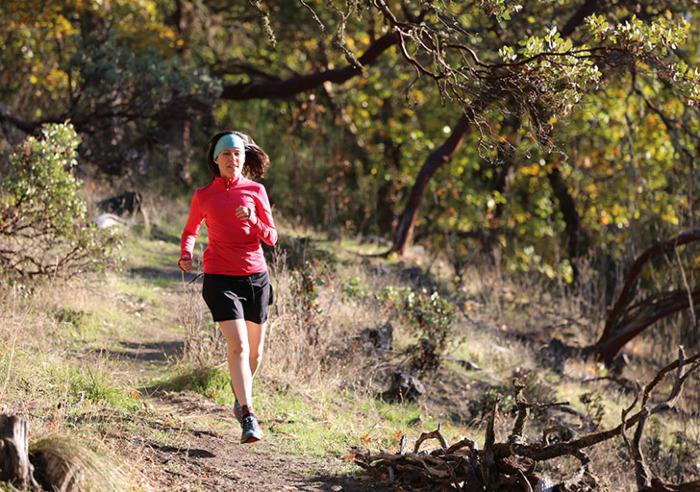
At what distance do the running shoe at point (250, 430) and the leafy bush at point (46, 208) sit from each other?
9.85ft

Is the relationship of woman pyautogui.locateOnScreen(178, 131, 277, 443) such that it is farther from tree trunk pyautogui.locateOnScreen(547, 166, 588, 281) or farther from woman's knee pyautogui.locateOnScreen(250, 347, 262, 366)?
tree trunk pyautogui.locateOnScreen(547, 166, 588, 281)

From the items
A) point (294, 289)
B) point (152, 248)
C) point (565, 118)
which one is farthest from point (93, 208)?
point (565, 118)

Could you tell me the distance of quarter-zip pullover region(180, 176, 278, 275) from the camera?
438 centimetres

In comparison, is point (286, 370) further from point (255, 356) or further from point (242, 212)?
point (242, 212)

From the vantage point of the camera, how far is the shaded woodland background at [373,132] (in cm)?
1078

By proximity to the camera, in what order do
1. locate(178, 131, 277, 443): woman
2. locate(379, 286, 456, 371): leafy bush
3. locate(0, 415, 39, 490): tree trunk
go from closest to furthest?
locate(0, 415, 39, 490): tree trunk
locate(178, 131, 277, 443): woman
locate(379, 286, 456, 371): leafy bush

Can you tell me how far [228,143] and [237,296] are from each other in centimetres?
91

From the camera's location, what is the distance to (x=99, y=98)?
11828 millimetres

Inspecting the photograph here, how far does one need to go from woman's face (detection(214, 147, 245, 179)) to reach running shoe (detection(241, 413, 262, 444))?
1.41 m

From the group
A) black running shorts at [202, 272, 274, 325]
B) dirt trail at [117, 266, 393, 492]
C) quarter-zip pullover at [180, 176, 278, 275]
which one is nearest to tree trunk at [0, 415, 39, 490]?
dirt trail at [117, 266, 393, 492]

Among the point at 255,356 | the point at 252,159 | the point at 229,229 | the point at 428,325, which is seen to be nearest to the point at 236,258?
the point at 229,229

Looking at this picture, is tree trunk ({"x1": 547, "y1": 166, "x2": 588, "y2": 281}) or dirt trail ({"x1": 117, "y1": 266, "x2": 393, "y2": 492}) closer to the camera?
dirt trail ({"x1": 117, "y1": 266, "x2": 393, "y2": 492})

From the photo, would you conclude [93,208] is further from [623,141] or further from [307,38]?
[623,141]

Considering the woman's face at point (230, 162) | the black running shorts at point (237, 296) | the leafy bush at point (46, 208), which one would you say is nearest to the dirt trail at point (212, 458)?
the black running shorts at point (237, 296)
